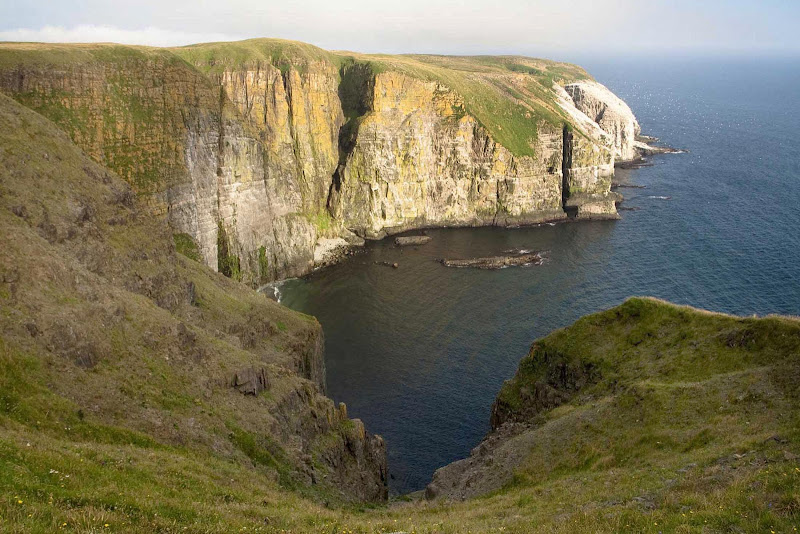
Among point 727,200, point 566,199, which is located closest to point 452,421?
point 566,199

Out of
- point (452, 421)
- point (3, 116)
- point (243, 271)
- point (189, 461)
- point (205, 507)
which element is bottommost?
point (452, 421)

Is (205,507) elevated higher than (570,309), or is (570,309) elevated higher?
(205,507)

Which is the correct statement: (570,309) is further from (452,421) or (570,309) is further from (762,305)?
(452,421)

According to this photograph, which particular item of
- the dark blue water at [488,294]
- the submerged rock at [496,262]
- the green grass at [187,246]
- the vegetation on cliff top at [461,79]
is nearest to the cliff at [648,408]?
the dark blue water at [488,294]

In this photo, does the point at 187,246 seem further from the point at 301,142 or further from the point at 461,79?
the point at 461,79

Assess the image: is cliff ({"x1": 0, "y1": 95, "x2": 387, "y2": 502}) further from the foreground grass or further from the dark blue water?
the dark blue water

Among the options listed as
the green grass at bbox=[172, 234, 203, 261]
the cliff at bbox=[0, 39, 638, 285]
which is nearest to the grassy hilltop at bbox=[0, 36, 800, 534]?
the green grass at bbox=[172, 234, 203, 261]

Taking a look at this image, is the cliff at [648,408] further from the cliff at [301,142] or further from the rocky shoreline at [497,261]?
the cliff at [301,142]
